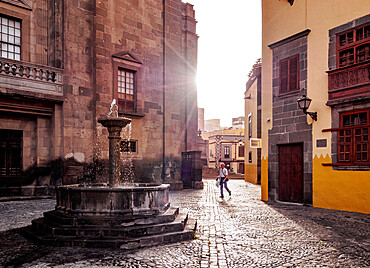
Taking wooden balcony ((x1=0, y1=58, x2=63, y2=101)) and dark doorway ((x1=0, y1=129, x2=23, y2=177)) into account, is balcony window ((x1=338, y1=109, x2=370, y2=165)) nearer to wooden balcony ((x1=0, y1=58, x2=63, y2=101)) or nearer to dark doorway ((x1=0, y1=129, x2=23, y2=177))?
wooden balcony ((x1=0, y1=58, x2=63, y2=101))

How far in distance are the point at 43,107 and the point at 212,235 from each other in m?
10.2

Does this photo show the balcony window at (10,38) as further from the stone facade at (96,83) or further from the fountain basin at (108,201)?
the fountain basin at (108,201)

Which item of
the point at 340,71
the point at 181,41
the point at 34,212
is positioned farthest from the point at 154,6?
the point at 34,212

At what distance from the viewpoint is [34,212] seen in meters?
9.18

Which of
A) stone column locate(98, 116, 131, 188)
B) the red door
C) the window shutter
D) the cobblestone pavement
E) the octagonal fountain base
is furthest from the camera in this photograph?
the window shutter

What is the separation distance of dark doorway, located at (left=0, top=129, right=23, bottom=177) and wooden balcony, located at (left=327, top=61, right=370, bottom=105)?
512 inches

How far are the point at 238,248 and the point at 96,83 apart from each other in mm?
11777

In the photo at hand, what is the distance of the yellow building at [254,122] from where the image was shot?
24.2 metres

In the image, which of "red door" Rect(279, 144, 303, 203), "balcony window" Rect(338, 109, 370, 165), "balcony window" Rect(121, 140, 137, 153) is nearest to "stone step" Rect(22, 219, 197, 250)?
"balcony window" Rect(338, 109, 370, 165)

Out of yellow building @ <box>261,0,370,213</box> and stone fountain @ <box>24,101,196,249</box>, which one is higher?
yellow building @ <box>261,0,370,213</box>

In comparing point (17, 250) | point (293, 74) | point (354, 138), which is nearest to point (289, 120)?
point (293, 74)

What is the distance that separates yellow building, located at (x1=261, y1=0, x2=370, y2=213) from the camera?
9.82 m

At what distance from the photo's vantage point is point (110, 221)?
19.1 ft

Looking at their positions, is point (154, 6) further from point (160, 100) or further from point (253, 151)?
point (253, 151)
